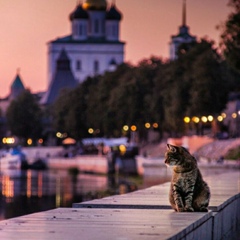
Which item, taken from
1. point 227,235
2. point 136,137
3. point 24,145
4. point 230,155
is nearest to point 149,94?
point 136,137

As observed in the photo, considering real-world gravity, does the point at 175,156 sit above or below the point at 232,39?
below

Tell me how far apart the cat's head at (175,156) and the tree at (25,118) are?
142 m

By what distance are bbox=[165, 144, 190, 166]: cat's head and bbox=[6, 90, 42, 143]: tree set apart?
466ft

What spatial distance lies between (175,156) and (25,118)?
143334 millimetres

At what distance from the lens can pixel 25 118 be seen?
159 m

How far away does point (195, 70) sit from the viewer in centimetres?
9050

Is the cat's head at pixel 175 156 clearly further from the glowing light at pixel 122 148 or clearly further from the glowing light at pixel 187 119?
the glowing light at pixel 122 148

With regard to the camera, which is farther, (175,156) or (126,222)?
(175,156)

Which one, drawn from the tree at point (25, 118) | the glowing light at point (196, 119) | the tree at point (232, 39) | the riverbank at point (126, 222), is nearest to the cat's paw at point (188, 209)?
the riverbank at point (126, 222)

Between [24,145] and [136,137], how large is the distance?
4045 cm

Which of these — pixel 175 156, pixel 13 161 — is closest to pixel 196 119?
pixel 13 161

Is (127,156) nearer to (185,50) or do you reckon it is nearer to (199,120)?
(199,120)

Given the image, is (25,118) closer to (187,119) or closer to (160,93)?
(160,93)

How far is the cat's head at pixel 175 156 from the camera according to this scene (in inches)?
621
